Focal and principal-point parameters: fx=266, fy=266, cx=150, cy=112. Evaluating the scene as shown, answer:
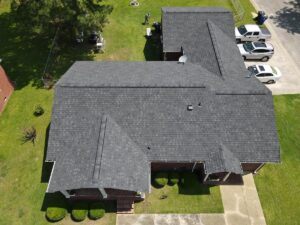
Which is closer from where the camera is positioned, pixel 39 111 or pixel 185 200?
pixel 185 200

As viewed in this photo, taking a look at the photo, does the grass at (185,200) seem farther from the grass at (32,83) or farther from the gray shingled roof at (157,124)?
the gray shingled roof at (157,124)

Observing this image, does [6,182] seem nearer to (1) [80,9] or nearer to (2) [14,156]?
(2) [14,156]

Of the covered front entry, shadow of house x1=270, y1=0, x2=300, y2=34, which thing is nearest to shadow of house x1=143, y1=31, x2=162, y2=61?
the covered front entry

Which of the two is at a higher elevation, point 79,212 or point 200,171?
point 200,171

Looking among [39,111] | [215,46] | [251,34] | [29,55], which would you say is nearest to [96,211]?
[39,111]

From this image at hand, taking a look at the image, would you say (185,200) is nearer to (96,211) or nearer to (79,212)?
(96,211)

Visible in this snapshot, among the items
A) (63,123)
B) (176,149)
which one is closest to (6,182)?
(63,123)
